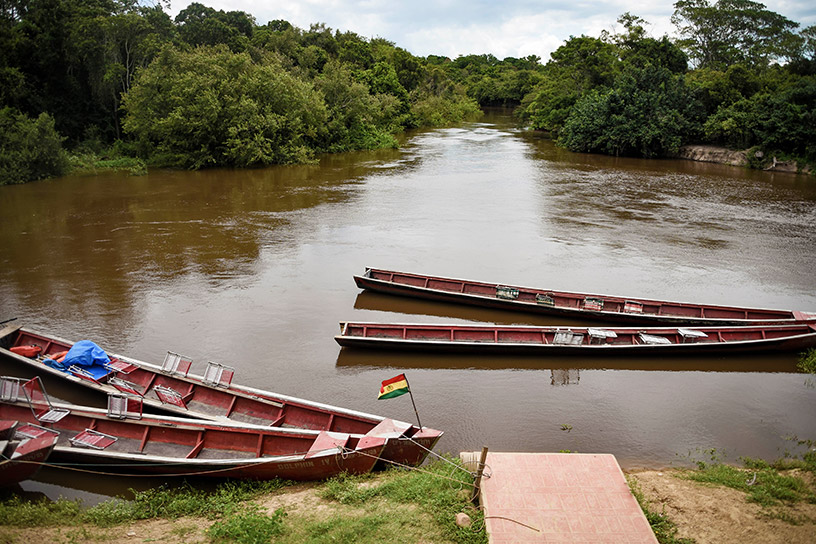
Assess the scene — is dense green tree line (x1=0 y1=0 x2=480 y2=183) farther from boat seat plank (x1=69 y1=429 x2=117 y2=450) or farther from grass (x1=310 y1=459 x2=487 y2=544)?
grass (x1=310 y1=459 x2=487 y2=544)

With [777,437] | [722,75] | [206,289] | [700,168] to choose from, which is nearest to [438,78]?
[722,75]

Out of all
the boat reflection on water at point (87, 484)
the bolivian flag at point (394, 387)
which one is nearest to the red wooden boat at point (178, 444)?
the boat reflection on water at point (87, 484)

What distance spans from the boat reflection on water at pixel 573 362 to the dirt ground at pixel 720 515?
4927mm

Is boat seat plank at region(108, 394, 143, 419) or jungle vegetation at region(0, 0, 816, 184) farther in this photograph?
jungle vegetation at region(0, 0, 816, 184)

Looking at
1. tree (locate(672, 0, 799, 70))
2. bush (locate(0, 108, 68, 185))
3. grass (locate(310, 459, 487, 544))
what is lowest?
grass (locate(310, 459, 487, 544))

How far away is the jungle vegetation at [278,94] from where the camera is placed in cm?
3466

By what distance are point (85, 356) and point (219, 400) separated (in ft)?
10.4

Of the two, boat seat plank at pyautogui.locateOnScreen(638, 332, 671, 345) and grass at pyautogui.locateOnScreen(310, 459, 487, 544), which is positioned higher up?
boat seat plank at pyautogui.locateOnScreen(638, 332, 671, 345)

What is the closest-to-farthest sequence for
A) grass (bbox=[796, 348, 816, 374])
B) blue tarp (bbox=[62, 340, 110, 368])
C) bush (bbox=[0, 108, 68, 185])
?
blue tarp (bbox=[62, 340, 110, 368]), grass (bbox=[796, 348, 816, 374]), bush (bbox=[0, 108, 68, 185])

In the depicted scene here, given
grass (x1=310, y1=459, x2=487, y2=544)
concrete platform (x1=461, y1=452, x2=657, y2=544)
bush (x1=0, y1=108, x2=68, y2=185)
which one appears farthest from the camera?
bush (x1=0, y1=108, x2=68, y2=185)

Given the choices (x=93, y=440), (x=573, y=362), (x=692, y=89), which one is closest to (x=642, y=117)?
(x=692, y=89)

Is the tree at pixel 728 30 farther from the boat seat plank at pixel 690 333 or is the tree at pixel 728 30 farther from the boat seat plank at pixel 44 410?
the boat seat plank at pixel 44 410

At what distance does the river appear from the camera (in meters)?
11.6

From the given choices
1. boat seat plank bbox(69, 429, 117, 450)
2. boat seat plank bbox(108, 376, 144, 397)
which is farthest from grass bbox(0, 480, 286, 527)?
boat seat plank bbox(108, 376, 144, 397)
